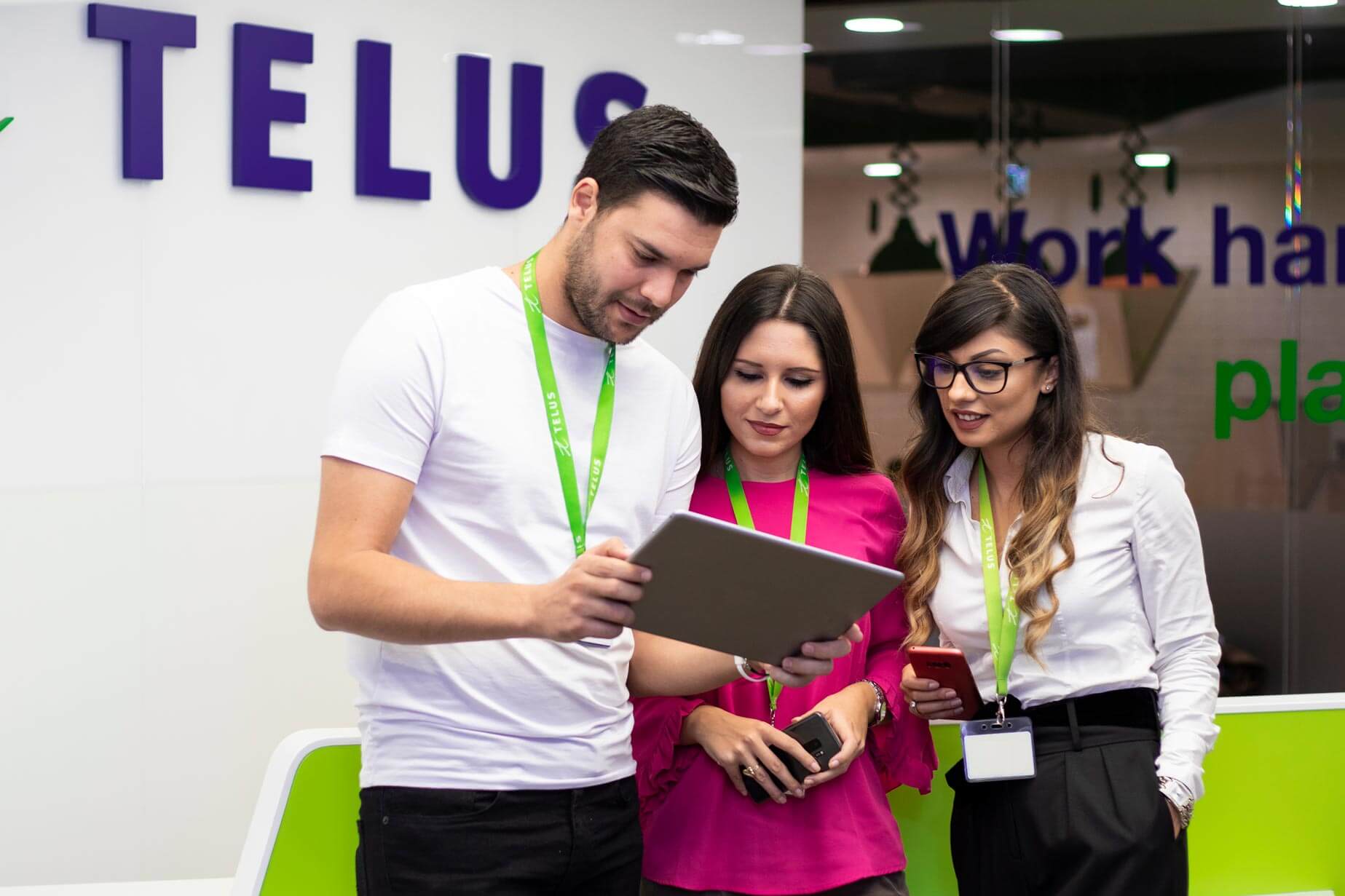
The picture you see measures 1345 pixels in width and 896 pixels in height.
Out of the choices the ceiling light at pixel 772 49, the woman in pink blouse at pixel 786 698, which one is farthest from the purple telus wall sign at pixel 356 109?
the woman in pink blouse at pixel 786 698

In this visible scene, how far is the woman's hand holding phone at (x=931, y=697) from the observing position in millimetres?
2359

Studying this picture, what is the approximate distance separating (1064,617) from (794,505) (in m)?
0.50

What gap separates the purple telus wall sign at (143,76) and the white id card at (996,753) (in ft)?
8.93

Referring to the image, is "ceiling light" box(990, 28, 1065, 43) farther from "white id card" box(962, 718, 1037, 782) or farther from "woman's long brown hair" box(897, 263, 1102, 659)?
"white id card" box(962, 718, 1037, 782)

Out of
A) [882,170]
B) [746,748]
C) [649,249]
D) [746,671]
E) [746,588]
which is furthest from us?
[882,170]

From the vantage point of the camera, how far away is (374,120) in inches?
158

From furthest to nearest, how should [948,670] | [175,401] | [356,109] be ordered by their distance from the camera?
[356,109] → [175,401] → [948,670]

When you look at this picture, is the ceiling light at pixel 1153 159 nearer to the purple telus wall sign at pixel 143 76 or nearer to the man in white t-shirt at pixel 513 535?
the purple telus wall sign at pixel 143 76

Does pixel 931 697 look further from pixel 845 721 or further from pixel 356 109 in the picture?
pixel 356 109

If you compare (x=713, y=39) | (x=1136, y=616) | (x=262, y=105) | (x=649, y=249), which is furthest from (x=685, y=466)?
(x=713, y=39)

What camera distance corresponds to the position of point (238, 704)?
3.98m

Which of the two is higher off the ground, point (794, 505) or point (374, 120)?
point (374, 120)

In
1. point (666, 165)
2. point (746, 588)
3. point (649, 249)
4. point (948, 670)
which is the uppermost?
point (666, 165)

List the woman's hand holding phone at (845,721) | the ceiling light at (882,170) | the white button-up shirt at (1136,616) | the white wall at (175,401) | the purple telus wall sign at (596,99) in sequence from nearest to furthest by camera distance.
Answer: the woman's hand holding phone at (845,721) → the white button-up shirt at (1136,616) → the white wall at (175,401) → the purple telus wall sign at (596,99) → the ceiling light at (882,170)
